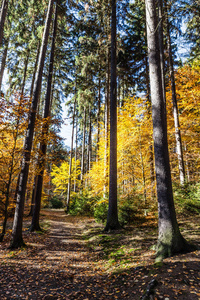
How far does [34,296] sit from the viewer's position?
10.8ft

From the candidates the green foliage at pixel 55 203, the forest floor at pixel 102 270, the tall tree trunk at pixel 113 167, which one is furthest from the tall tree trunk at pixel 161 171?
the green foliage at pixel 55 203

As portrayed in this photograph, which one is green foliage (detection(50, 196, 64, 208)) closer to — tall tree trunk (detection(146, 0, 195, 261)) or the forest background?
the forest background

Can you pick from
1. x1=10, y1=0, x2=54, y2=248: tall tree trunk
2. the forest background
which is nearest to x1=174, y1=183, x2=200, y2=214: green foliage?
the forest background

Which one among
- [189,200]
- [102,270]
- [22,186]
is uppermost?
[22,186]

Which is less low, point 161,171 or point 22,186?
point 161,171

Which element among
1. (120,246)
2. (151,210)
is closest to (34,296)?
(120,246)

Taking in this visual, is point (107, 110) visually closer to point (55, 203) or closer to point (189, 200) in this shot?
point (189, 200)

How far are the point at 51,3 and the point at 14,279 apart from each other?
11.7 metres

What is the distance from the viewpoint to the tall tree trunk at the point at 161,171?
4.00 metres

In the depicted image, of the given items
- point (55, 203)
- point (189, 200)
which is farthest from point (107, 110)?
point (55, 203)

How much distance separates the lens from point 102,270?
444cm

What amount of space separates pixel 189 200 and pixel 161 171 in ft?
17.5

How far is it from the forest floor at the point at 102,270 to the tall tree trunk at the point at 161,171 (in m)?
0.33

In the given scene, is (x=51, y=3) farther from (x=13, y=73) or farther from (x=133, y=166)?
(x=133, y=166)
